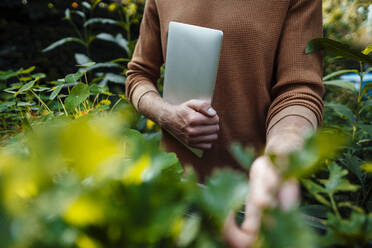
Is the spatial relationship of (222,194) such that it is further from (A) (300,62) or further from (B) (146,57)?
(B) (146,57)

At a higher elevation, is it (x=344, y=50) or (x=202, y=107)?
(x=344, y=50)

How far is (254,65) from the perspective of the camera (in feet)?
2.65

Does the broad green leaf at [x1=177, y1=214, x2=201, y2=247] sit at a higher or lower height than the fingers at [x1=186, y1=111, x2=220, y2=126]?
higher

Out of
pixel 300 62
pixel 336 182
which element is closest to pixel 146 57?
pixel 300 62

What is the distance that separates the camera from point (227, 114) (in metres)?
0.88

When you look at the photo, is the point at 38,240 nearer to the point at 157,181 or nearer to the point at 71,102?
the point at 157,181

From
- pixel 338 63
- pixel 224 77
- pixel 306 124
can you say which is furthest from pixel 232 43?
pixel 338 63

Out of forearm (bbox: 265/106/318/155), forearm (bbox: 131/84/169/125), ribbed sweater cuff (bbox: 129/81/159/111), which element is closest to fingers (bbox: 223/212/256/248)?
forearm (bbox: 265/106/318/155)

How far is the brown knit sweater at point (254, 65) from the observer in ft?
2.41

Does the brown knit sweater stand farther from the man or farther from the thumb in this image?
the thumb

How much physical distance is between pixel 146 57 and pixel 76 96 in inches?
24.9

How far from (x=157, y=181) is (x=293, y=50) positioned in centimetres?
69

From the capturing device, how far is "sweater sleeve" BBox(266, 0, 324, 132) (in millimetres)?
707

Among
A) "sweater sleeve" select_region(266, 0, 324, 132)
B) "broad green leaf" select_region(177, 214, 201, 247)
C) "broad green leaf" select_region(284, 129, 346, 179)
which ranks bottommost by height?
"sweater sleeve" select_region(266, 0, 324, 132)
